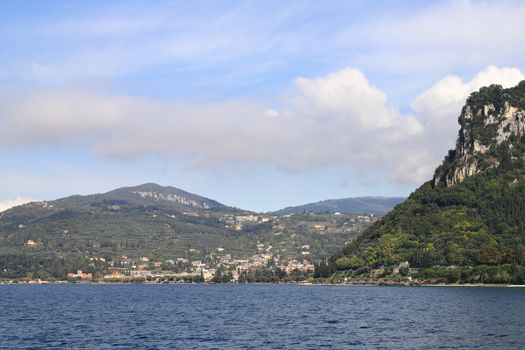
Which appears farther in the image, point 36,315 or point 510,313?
point 36,315

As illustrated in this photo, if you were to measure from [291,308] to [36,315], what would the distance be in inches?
2059

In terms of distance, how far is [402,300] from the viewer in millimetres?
180750

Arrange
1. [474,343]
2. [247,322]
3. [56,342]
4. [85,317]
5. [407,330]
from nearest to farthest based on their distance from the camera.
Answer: [474,343], [56,342], [407,330], [247,322], [85,317]

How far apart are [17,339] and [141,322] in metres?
29.6

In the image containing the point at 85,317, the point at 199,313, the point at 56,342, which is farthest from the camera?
the point at 199,313

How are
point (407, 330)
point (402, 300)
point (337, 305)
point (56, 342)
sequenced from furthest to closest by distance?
1. point (402, 300)
2. point (337, 305)
3. point (407, 330)
4. point (56, 342)

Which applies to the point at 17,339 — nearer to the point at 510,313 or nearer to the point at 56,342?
the point at 56,342

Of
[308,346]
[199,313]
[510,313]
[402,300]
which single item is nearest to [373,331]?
[308,346]

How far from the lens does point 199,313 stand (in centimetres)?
15600

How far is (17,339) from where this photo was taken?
4193 inches

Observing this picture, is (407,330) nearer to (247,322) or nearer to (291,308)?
(247,322)

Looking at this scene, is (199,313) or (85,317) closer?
(85,317)

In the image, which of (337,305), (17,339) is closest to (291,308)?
(337,305)

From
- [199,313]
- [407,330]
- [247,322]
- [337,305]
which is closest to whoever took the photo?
[407,330]
